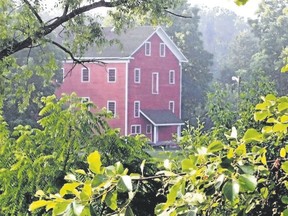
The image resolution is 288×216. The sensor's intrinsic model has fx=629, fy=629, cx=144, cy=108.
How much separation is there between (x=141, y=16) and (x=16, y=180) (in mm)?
9334

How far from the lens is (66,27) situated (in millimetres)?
13070

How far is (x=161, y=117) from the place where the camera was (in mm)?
39562

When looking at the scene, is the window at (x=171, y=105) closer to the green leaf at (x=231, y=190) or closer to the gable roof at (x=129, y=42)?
the gable roof at (x=129, y=42)

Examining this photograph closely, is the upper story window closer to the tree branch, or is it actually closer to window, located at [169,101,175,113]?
window, located at [169,101,175,113]

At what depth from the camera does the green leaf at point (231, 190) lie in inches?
51.6

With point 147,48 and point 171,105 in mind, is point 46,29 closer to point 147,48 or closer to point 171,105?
point 147,48

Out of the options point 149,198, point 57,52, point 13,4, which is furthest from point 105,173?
point 57,52

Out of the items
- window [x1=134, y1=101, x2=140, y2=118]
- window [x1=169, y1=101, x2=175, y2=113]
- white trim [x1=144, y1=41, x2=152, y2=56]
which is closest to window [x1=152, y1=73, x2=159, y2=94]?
white trim [x1=144, y1=41, x2=152, y2=56]

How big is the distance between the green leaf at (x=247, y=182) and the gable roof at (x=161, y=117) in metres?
37.2

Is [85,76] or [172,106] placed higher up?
[85,76]

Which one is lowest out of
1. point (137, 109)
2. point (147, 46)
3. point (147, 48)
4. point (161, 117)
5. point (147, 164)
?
point (161, 117)

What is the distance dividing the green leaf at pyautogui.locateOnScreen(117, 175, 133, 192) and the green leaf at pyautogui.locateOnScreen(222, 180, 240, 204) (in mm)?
202

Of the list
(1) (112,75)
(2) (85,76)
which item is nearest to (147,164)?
(1) (112,75)

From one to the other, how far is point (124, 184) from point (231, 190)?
23 cm
